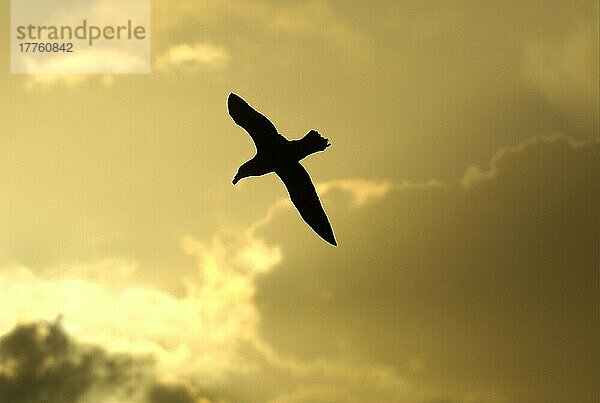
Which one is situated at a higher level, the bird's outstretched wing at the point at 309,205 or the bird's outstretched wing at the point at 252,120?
the bird's outstretched wing at the point at 252,120

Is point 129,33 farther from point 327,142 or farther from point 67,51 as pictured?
point 327,142

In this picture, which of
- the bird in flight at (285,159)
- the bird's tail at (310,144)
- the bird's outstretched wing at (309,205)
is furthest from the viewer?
the bird's outstretched wing at (309,205)

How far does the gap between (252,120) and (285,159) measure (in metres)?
0.72

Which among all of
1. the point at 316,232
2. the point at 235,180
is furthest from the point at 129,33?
the point at 316,232

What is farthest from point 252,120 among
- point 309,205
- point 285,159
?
point 309,205

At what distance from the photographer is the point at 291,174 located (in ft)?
41.0

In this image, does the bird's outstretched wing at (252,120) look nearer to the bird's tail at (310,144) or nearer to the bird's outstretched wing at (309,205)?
the bird's tail at (310,144)

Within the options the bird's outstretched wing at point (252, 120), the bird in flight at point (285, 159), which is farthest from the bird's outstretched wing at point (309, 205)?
the bird's outstretched wing at point (252, 120)

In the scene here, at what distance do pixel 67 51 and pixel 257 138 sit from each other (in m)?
4.32

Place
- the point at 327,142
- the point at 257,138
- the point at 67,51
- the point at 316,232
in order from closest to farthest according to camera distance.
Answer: the point at 327,142, the point at 257,138, the point at 316,232, the point at 67,51

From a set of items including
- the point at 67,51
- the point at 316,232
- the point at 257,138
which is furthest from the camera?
the point at 67,51

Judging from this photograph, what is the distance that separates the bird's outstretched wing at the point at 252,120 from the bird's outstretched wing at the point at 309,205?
0.83 m

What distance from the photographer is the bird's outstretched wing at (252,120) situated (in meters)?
11.8

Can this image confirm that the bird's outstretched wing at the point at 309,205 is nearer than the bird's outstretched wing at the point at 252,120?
No
